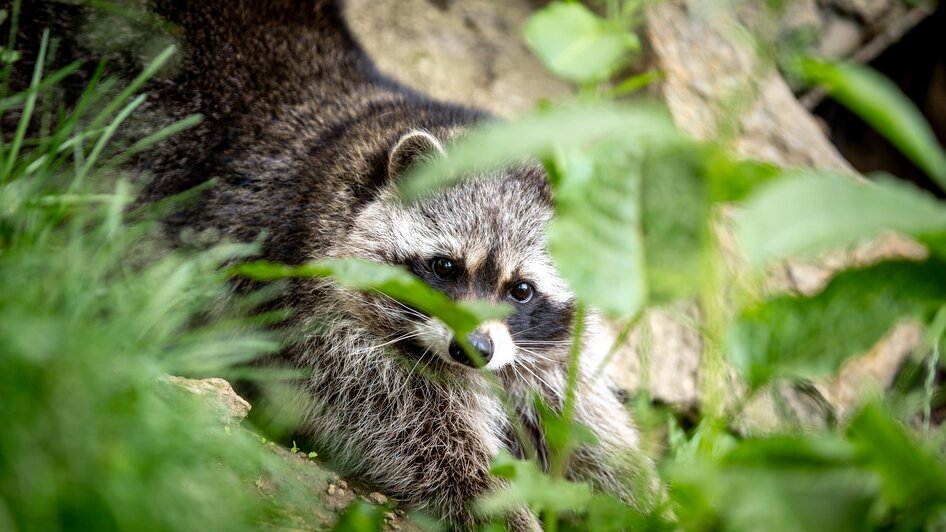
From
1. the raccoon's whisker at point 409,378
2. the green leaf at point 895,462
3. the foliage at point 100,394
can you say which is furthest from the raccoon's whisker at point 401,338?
the green leaf at point 895,462

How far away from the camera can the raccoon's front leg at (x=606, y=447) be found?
5.20 m

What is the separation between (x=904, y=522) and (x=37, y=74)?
4.01m

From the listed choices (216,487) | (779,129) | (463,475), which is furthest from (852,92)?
(779,129)

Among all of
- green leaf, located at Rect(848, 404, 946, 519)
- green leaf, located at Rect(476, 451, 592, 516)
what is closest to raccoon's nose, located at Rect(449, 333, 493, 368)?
green leaf, located at Rect(476, 451, 592, 516)

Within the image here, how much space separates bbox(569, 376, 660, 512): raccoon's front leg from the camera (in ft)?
17.0

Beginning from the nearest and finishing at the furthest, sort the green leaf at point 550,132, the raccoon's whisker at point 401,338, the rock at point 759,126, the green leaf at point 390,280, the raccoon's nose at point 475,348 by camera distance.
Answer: the green leaf at point 550,132 → the green leaf at point 390,280 → the raccoon's nose at point 475,348 → the raccoon's whisker at point 401,338 → the rock at point 759,126

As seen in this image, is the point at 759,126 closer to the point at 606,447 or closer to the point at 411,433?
the point at 606,447

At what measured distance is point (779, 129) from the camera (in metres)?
7.93

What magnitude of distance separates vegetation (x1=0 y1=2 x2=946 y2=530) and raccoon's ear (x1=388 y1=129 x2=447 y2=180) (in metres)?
1.90

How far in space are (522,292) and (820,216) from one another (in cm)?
318

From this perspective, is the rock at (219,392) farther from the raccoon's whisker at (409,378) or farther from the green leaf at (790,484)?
Answer: the green leaf at (790,484)

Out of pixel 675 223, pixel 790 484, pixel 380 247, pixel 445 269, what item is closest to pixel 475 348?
pixel 445 269

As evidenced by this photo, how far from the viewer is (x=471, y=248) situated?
490 cm

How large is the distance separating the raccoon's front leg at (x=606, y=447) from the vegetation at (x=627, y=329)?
2.05 metres
